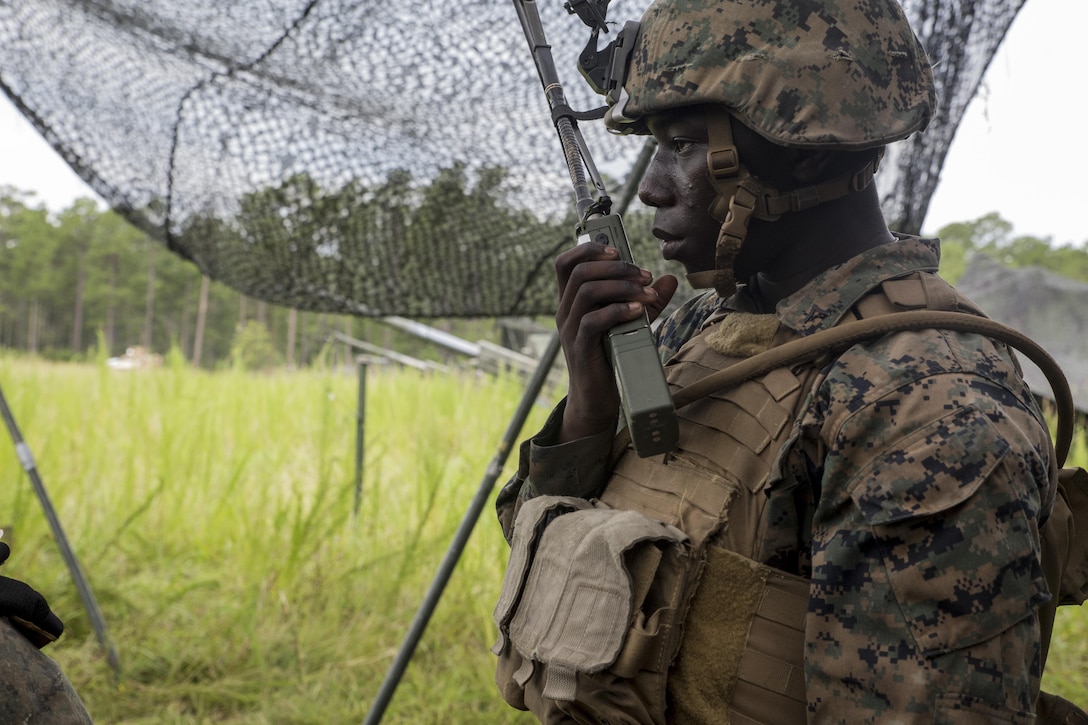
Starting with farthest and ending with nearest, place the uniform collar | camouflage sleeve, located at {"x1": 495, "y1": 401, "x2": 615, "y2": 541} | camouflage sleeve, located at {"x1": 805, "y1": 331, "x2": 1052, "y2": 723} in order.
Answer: camouflage sleeve, located at {"x1": 495, "y1": 401, "x2": 615, "y2": 541} → the uniform collar → camouflage sleeve, located at {"x1": 805, "y1": 331, "x2": 1052, "y2": 723}

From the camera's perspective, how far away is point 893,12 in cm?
136

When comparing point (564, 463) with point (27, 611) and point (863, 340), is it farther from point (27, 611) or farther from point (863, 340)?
point (27, 611)

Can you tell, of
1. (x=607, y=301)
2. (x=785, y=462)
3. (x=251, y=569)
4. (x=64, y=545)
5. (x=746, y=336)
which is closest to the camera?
(x=785, y=462)

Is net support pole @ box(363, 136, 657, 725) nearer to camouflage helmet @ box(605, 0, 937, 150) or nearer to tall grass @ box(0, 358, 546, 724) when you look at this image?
tall grass @ box(0, 358, 546, 724)

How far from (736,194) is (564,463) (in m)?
0.49

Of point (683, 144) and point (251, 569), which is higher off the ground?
point (683, 144)

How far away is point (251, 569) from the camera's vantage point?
4105 mm

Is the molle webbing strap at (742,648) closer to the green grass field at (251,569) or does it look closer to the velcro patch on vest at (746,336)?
the velcro patch on vest at (746,336)

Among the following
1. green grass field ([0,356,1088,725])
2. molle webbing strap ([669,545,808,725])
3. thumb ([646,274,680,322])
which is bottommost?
green grass field ([0,356,1088,725])

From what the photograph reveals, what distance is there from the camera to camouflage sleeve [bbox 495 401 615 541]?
4.61 ft

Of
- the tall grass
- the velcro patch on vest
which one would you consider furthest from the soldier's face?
the tall grass

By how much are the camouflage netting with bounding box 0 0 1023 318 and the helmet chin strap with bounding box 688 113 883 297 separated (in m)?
1.41

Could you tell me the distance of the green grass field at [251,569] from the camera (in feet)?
11.4

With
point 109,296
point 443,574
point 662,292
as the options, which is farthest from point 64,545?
point 109,296
